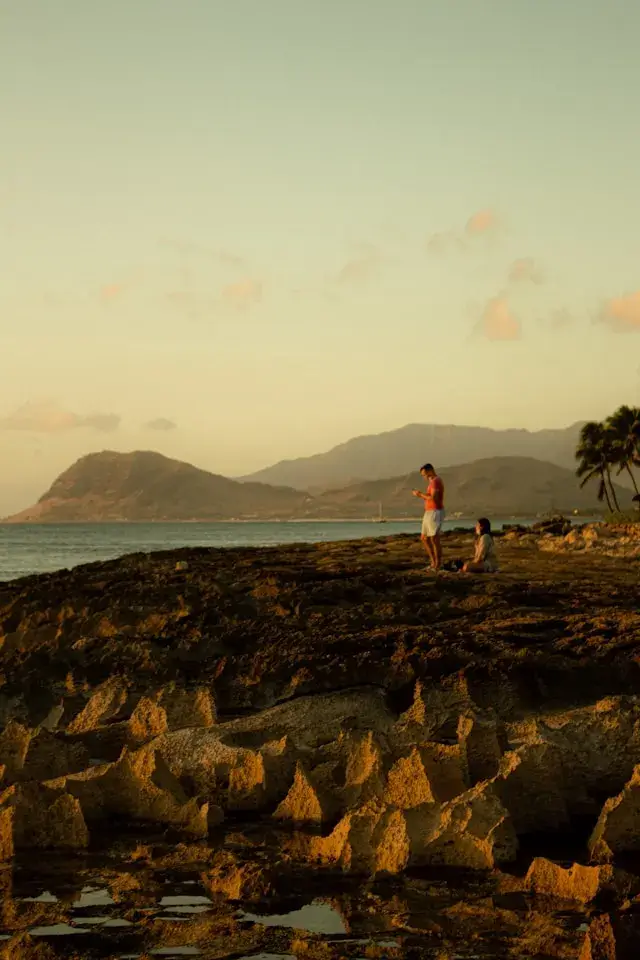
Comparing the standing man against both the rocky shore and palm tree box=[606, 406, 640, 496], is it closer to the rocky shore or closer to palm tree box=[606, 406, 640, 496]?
the rocky shore

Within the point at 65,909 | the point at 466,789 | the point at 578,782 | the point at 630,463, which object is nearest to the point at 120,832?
Answer: the point at 65,909

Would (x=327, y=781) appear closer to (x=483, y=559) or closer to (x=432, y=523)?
(x=483, y=559)

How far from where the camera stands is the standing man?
59.4 ft

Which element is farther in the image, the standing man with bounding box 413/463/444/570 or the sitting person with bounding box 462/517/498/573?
the standing man with bounding box 413/463/444/570

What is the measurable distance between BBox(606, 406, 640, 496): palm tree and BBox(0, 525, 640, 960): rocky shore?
79941 millimetres

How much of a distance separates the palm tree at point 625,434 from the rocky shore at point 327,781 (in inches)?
3147

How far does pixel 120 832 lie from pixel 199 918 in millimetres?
1837

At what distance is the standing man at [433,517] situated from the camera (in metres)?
18.1

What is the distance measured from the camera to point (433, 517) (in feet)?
60.0

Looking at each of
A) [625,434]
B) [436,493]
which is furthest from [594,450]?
[436,493]

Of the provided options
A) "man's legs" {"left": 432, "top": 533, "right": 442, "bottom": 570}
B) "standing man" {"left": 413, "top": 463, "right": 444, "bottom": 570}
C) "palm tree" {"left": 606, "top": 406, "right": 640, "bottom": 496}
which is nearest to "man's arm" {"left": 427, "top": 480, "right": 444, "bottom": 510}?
"standing man" {"left": 413, "top": 463, "right": 444, "bottom": 570}

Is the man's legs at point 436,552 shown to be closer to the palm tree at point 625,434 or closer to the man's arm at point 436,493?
the man's arm at point 436,493

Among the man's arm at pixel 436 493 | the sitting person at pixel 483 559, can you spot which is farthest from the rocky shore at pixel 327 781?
the man's arm at pixel 436 493

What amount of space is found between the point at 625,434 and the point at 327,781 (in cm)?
8851
